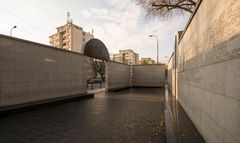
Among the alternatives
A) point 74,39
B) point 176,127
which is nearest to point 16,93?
point 176,127

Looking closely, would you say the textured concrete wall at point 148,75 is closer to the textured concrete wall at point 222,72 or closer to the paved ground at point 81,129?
the paved ground at point 81,129

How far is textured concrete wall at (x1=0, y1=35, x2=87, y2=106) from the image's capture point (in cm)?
589

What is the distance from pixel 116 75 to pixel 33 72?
969 cm

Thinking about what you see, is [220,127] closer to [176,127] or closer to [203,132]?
[203,132]

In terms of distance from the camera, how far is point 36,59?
7152 mm

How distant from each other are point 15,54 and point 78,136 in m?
4.77

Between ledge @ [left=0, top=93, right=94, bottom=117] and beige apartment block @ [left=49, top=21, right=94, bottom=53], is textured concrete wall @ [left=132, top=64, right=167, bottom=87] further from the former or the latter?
beige apartment block @ [left=49, top=21, right=94, bottom=53]

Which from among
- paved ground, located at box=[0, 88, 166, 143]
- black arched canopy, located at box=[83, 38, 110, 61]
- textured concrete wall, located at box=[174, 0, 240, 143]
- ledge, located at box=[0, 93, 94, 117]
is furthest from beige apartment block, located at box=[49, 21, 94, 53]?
textured concrete wall, located at box=[174, 0, 240, 143]

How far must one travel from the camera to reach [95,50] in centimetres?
1208

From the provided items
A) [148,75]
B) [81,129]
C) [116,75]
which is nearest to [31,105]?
[81,129]

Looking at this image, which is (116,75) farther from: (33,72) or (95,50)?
(33,72)

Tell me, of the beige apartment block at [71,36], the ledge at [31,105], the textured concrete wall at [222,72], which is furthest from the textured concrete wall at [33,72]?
the beige apartment block at [71,36]

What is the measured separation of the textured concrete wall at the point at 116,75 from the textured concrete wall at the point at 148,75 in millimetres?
1358

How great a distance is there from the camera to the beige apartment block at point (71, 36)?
49812 millimetres
